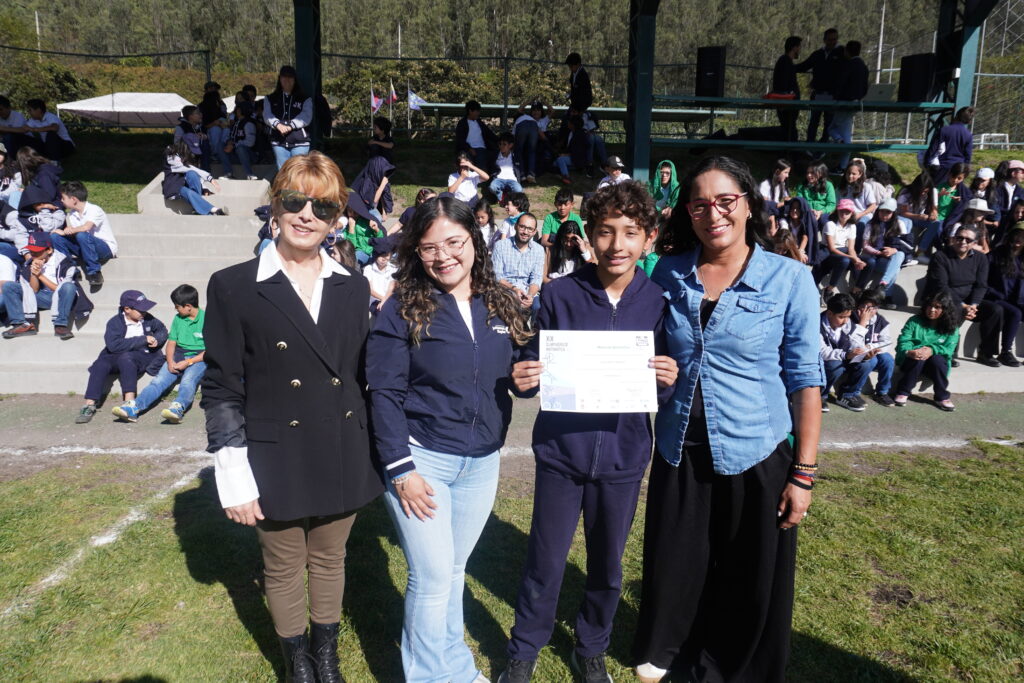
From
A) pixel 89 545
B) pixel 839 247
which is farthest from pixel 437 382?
pixel 839 247

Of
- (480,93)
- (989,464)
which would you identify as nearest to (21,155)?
(989,464)

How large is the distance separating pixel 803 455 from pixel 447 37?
85561mm

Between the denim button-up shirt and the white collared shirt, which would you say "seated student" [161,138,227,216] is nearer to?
the white collared shirt

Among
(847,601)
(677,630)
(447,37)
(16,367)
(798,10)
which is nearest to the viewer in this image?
(677,630)

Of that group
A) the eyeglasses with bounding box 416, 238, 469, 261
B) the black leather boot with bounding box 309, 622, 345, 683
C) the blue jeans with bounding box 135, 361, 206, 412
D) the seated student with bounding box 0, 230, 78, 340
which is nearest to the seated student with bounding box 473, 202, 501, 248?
the blue jeans with bounding box 135, 361, 206, 412

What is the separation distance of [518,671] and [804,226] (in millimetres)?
7918

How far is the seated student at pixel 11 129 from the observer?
1223 cm

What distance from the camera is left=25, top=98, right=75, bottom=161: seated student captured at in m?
12.6

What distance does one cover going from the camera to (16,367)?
757 centimetres

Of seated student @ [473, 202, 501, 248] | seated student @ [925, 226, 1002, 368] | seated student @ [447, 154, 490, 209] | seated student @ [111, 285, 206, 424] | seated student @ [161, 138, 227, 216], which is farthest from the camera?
seated student @ [161, 138, 227, 216]

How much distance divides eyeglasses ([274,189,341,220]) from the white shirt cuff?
2.91ft

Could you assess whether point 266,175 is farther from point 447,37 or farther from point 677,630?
point 447,37

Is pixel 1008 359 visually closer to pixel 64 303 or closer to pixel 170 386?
pixel 170 386

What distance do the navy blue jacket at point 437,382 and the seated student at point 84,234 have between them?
7998mm
